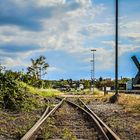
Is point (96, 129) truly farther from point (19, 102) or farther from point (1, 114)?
point (19, 102)

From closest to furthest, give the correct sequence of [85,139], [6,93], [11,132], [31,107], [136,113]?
[85,139]
[11,132]
[136,113]
[6,93]
[31,107]

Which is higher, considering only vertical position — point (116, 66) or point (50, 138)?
point (116, 66)

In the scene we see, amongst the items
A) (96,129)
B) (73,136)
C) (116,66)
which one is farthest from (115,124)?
(116,66)

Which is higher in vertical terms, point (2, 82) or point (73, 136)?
point (2, 82)

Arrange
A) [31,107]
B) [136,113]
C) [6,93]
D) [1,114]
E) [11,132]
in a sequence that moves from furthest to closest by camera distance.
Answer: [31,107] < [6,93] < [136,113] < [1,114] < [11,132]

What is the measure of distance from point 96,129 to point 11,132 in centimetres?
244

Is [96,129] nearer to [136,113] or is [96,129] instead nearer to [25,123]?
[25,123]

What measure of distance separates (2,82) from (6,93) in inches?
33.9

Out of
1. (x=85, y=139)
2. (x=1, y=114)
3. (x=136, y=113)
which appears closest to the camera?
(x=85, y=139)

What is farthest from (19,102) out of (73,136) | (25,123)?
(73,136)

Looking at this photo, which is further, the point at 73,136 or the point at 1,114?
the point at 1,114

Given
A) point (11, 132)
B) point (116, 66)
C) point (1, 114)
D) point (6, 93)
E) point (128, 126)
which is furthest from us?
A: point (116, 66)

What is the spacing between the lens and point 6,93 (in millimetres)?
22109

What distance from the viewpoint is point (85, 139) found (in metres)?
12.0
